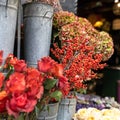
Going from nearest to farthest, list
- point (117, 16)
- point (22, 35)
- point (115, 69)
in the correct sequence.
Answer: point (22, 35) < point (115, 69) < point (117, 16)

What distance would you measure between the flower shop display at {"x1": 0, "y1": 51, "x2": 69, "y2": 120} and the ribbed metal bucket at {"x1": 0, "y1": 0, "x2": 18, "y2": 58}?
392mm

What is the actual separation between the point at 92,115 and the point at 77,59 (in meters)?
0.30

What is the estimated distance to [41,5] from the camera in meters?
1.45

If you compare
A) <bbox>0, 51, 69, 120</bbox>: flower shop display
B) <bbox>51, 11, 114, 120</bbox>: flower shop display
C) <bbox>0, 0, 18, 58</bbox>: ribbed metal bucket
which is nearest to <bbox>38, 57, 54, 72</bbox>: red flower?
<bbox>0, 51, 69, 120</bbox>: flower shop display

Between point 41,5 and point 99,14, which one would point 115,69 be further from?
point 41,5

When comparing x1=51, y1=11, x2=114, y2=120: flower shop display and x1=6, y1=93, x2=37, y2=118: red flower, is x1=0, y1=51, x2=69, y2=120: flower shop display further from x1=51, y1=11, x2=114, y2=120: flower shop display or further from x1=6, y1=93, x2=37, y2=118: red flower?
x1=51, y1=11, x2=114, y2=120: flower shop display

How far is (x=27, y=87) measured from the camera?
2.47ft

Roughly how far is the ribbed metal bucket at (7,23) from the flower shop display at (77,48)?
20 cm

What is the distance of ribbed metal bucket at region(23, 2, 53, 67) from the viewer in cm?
145

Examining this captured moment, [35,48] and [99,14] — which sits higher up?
[99,14]

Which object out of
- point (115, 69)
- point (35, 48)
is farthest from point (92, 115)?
point (115, 69)

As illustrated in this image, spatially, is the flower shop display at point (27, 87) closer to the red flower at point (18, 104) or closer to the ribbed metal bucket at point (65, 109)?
the red flower at point (18, 104)

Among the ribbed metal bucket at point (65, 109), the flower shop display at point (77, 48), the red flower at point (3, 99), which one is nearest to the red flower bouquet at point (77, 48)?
the flower shop display at point (77, 48)

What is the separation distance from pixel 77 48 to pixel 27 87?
0.54 meters
